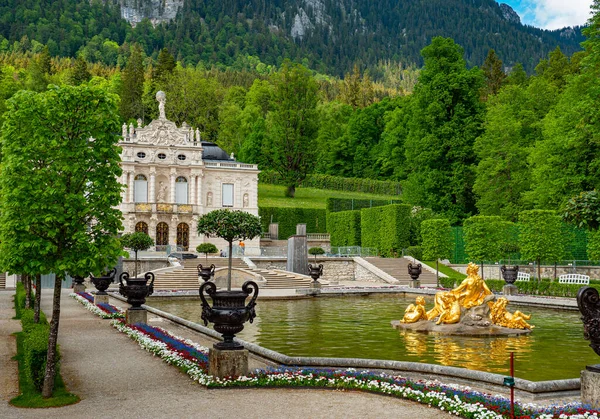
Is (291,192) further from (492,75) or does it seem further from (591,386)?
(591,386)

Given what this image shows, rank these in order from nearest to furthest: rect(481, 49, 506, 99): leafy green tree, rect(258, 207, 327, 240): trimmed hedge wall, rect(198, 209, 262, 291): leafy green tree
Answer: rect(198, 209, 262, 291): leafy green tree
rect(258, 207, 327, 240): trimmed hedge wall
rect(481, 49, 506, 99): leafy green tree

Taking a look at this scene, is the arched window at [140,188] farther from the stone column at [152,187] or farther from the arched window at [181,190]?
the arched window at [181,190]

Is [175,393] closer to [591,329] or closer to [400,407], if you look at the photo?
[400,407]

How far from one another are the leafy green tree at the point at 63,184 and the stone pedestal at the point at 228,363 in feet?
7.29

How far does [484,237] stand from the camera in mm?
34969

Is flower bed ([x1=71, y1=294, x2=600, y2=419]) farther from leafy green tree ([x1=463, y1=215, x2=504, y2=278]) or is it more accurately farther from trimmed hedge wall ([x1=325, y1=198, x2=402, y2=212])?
trimmed hedge wall ([x1=325, y1=198, x2=402, y2=212])

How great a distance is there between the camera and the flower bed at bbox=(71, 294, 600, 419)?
26.7 ft

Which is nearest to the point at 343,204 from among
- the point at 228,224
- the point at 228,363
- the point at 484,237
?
the point at 484,237

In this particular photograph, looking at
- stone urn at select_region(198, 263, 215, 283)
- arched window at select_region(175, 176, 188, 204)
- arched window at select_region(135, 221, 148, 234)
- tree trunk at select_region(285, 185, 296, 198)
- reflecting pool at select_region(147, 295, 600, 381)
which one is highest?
tree trunk at select_region(285, 185, 296, 198)

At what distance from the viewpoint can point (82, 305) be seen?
24.9 metres

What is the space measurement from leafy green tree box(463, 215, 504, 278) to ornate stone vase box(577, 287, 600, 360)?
87.6ft

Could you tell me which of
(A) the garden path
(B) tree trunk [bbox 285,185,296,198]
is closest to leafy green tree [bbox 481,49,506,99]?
(B) tree trunk [bbox 285,185,296,198]

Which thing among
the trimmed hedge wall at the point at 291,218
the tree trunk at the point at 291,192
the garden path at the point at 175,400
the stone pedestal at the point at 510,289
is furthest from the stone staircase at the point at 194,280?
the tree trunk at the point at 291,192

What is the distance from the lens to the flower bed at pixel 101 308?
780 inches
